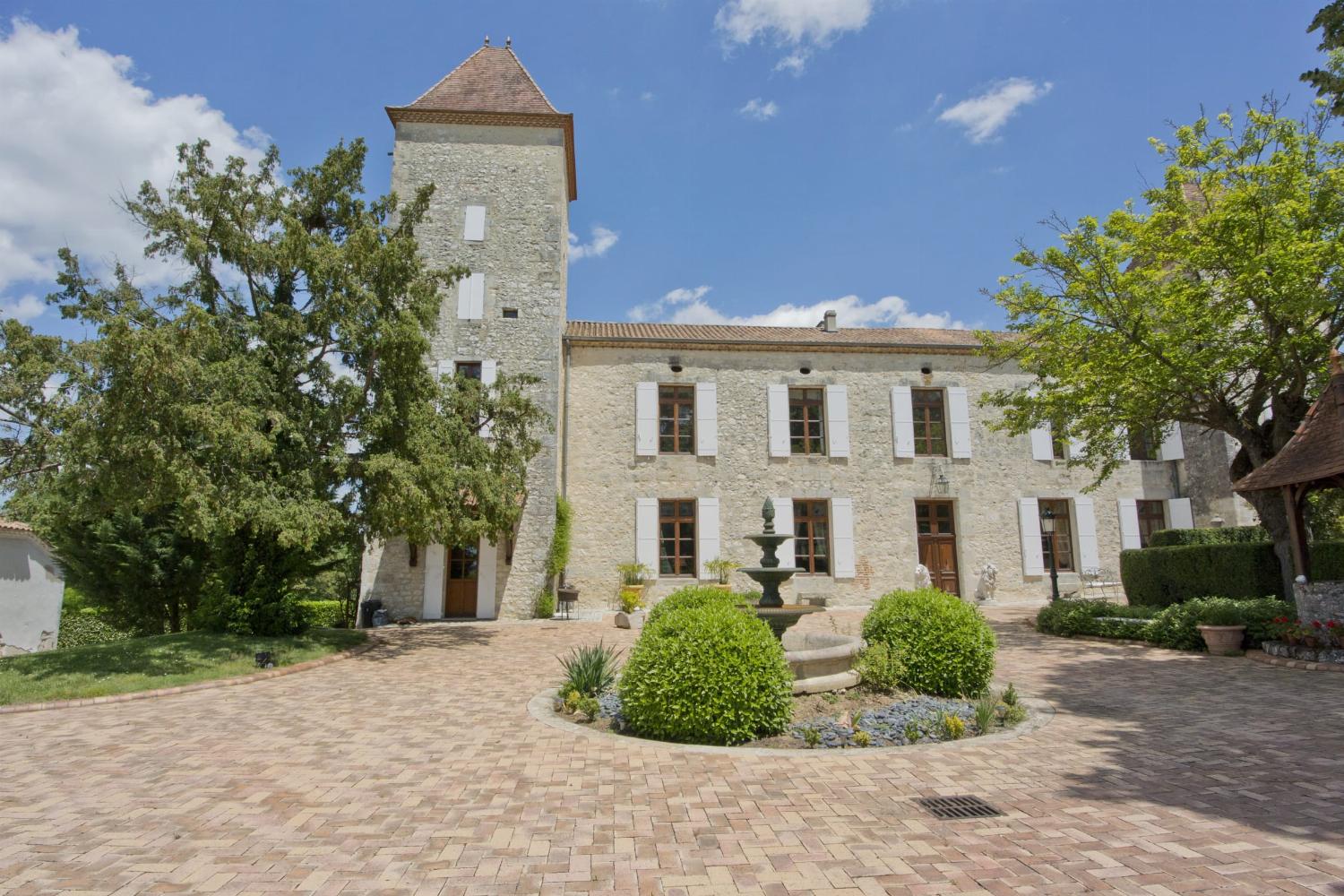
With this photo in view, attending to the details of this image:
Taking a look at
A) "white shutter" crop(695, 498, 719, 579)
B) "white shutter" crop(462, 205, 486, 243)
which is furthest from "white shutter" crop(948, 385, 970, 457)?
"white shutter" crop(462, 205, 486, 243)

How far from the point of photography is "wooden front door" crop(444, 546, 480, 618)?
14141mm

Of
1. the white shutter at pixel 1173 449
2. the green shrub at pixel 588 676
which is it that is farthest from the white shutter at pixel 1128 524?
the green shrub at pixel 588 676

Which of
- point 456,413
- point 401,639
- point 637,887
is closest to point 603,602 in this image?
point 401,639

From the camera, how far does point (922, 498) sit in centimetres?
1584

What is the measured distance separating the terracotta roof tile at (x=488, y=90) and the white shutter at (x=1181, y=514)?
17176mm

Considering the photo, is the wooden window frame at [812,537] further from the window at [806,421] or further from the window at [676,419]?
the window at [676,419]

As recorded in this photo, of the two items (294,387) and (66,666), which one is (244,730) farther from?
(294,387)

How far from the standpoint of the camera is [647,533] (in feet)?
49.0

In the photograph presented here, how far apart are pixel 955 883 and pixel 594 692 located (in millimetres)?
4059

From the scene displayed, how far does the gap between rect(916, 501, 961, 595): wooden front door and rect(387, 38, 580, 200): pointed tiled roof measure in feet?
40.1

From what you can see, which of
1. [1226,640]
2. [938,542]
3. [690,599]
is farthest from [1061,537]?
[690,599]

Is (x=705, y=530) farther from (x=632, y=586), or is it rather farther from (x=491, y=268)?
(x=491, y=268)

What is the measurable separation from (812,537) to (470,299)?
920 cm

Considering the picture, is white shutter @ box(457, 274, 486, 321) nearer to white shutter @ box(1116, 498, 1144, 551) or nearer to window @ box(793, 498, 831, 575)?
window @ box(793, 498, 831, 575)
